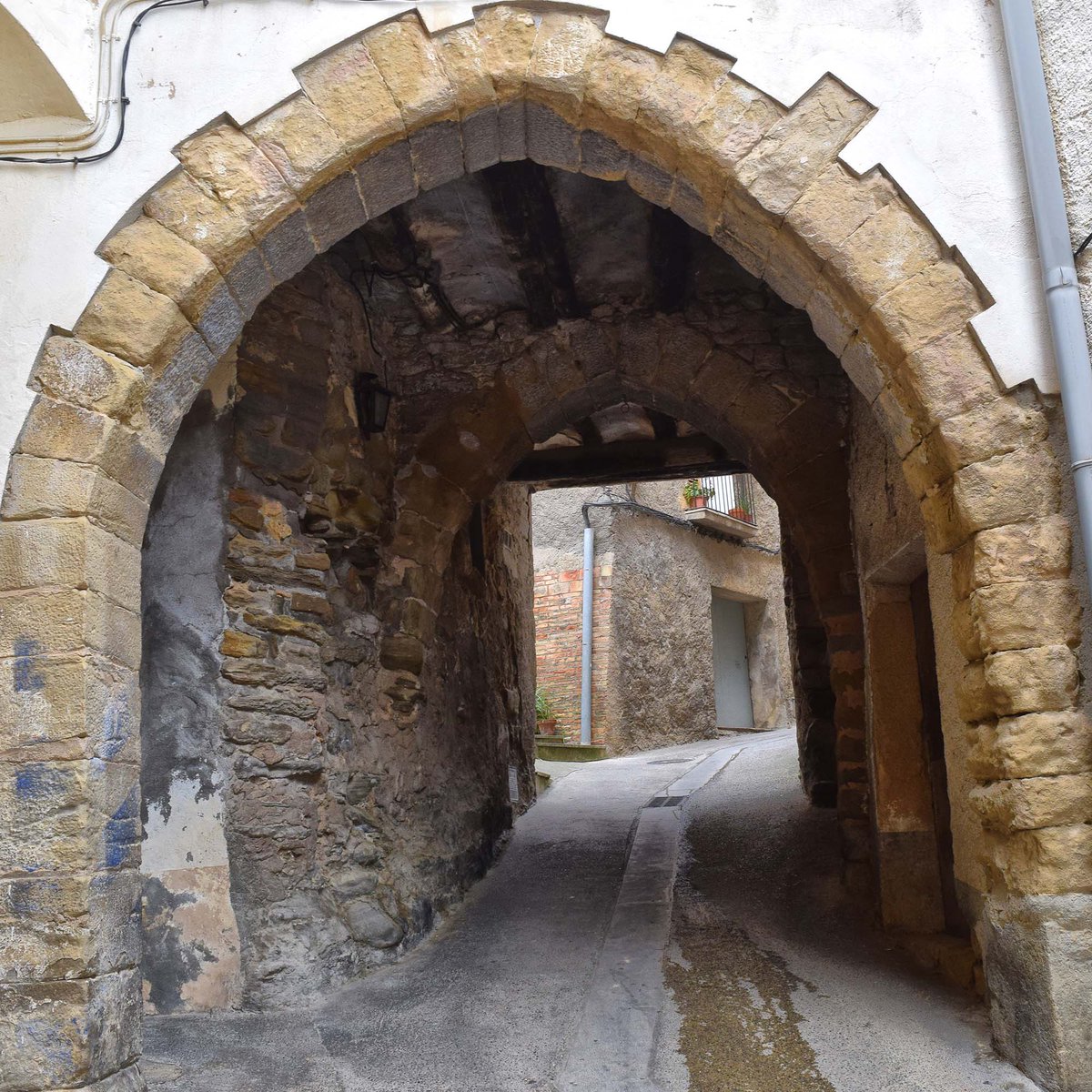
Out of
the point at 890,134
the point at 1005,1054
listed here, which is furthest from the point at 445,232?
the point at 1005,1054

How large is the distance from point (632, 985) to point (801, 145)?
110 inches

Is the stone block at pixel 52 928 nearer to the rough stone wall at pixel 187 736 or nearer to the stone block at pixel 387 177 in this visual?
the rough stone wall at pixel 187 736

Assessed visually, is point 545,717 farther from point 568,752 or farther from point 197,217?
point 197,217

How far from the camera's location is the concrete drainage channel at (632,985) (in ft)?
9.99

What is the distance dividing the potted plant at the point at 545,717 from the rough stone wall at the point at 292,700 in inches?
269

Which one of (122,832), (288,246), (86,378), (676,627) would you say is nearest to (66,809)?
(122,832)

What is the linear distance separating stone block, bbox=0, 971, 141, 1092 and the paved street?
1.78 ft

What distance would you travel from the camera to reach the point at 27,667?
2596 millimetres

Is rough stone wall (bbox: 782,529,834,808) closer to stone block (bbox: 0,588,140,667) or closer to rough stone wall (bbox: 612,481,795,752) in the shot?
stone block (bbox: 0,588,140,667)

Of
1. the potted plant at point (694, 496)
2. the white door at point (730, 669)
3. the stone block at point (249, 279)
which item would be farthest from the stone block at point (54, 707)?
the white door at point (730, 669)

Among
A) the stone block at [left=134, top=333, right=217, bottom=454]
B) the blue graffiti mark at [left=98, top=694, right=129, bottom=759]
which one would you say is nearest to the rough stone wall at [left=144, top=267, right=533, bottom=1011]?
the stone block at [left=134, top=333, right=217, bottom=454]

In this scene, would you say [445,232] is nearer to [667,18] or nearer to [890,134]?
[667,18]

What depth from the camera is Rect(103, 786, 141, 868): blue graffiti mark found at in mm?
2588

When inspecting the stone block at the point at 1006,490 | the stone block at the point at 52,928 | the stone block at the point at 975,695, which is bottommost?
the stone block at the point at 52,928
